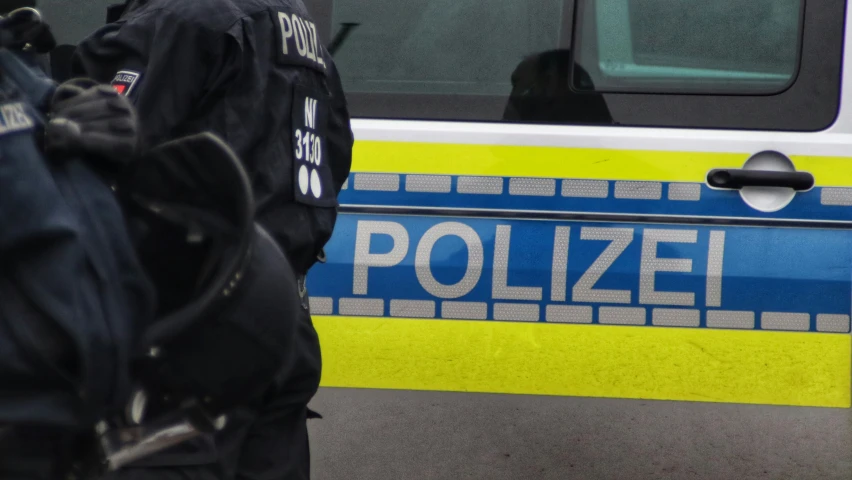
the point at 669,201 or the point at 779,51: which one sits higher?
the point at 779,51

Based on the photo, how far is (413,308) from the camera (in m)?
2.27

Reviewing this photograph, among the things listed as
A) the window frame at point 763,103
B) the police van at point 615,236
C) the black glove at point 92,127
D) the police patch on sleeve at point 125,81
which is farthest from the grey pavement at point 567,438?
the black glove at point 92,127

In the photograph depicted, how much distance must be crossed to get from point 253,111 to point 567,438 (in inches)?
45.1

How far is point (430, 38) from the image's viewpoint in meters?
2.37

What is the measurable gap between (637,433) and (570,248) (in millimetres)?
452

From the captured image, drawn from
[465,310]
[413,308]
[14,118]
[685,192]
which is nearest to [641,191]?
[685,192]

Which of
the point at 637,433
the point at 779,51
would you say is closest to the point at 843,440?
the point at 637,433

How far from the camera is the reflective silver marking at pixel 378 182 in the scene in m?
2.30

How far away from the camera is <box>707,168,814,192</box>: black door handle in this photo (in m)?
2.25

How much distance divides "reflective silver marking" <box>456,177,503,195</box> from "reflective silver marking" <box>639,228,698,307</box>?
35 centimetres

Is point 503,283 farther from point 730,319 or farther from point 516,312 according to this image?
point 730,319

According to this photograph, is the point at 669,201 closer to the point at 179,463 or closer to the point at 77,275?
the point at 179,463

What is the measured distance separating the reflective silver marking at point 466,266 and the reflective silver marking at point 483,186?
82mm

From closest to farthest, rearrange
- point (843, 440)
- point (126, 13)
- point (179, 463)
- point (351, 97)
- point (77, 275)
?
point (77, 275), point (179, 463), point (126, 13), point (843, 440), point (351, 97)
